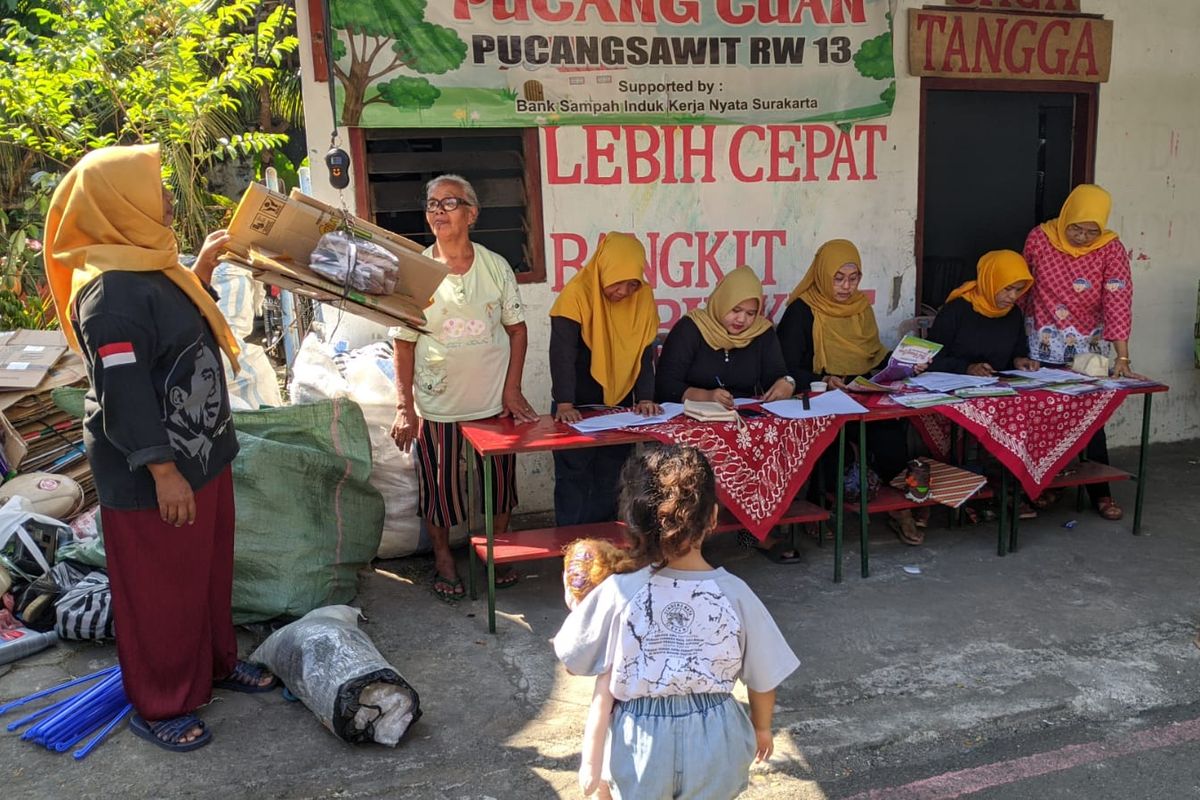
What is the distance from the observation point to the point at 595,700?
2100 millimetres

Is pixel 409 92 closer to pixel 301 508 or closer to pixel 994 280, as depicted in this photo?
pixel 301 508

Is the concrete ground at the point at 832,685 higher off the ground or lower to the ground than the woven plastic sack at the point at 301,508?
lower

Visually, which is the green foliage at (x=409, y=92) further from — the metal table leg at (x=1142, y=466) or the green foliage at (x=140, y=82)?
the metal table leg at (x=1142, y=466)

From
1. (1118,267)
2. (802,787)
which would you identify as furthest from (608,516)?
(1118,267)

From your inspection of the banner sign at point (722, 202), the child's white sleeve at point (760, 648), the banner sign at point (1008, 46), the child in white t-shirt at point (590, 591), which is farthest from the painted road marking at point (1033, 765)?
the banner sign at point (1008, 46)

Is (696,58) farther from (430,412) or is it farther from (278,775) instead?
(278,775)

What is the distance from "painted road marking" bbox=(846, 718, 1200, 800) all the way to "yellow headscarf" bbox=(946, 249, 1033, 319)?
2424 mm

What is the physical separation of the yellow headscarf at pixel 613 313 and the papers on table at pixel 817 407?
646 mm

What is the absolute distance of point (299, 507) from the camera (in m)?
4.05

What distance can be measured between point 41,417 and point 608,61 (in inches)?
143

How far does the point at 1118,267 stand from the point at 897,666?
2.80m

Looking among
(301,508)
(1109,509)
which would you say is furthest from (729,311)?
(1109,509)

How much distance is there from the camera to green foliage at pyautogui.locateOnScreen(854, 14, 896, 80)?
18.2 feet

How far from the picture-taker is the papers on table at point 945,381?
15.6 ft
